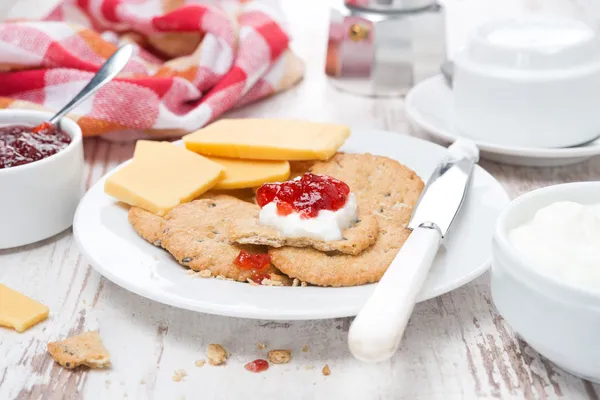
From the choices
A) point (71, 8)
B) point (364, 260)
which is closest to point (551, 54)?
point (364, 260)

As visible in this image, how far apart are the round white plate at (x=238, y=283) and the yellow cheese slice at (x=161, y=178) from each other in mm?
54

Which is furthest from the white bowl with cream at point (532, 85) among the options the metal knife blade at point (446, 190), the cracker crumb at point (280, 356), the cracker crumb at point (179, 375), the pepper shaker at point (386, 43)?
the cracker crumb at point (179, 375)

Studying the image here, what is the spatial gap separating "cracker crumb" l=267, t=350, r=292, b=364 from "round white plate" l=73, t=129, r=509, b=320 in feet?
0.32

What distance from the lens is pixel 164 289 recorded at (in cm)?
129

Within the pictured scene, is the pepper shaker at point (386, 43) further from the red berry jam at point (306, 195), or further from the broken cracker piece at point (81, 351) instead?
the broken cracker piece at point (81, 351)

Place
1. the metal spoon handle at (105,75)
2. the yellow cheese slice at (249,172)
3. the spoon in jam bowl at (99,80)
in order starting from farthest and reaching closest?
1. the metal spoon handle at (105,75)
2. the spoon in jam bowl at (99,80)
3. the yellow cheese slice at (249,172)

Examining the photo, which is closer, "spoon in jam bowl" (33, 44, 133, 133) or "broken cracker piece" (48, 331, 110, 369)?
"broken cracker piece" (48, 331, 110, 369)

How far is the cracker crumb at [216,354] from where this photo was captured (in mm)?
1266

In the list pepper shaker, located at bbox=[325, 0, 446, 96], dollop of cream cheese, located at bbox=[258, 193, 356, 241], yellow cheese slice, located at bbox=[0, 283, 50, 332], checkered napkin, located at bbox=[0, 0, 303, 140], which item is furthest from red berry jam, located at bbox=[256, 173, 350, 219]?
pepper shaker, located at bbox=[325, 0, 446, 96]

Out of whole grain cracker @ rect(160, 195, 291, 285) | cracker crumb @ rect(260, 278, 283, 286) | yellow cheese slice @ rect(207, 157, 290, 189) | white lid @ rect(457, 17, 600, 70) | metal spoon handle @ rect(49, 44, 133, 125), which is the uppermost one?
white lid @ rect(457, 17, 600, 70)

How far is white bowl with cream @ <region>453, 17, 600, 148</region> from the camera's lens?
1.86 metres

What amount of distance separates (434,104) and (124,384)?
4.53 ft

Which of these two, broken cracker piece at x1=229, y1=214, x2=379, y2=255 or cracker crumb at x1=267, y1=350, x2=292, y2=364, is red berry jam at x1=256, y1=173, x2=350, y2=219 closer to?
broken cracker piece at x1=229, y1=214, x2=379, y2=255

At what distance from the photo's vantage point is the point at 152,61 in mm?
2576
